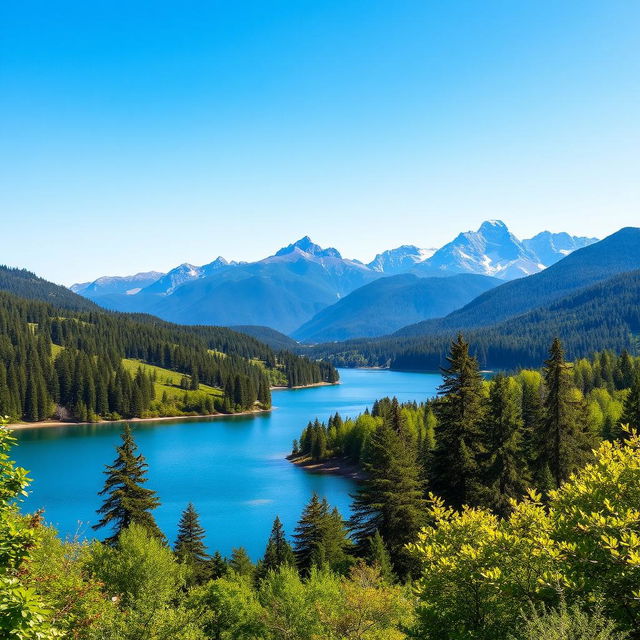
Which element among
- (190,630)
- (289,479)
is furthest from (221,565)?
(289,479)

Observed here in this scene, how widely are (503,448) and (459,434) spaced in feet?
10.6

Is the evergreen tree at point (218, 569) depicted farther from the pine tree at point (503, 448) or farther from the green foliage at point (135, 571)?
the pine tree at point (503, 448)

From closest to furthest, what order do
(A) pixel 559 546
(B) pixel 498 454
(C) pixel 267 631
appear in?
(A) pixel 559 546 < (C) pixel 267 631 < (B) pixel 498 454

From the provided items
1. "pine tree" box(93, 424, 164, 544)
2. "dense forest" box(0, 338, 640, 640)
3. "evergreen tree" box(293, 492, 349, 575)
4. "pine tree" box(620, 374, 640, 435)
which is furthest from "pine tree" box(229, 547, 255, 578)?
"pine tree" box(620, 374, 640, 435)

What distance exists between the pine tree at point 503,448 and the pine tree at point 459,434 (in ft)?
2.73

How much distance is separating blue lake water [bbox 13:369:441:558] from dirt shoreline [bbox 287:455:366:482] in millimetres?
2292

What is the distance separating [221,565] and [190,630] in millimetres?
23416

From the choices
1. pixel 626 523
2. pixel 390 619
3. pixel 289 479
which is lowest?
pixel 289 479

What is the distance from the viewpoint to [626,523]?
48.8ft

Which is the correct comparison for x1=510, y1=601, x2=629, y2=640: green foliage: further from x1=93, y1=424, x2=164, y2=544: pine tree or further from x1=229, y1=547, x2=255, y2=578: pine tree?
x1=93, y1=424, x2=164, y2=544: pine tree

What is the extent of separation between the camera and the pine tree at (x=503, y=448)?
3966 cm

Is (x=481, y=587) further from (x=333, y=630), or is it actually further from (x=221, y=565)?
(x=221, y=565)

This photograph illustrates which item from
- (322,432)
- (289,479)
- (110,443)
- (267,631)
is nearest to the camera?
(267,631)

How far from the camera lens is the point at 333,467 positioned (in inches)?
4397
